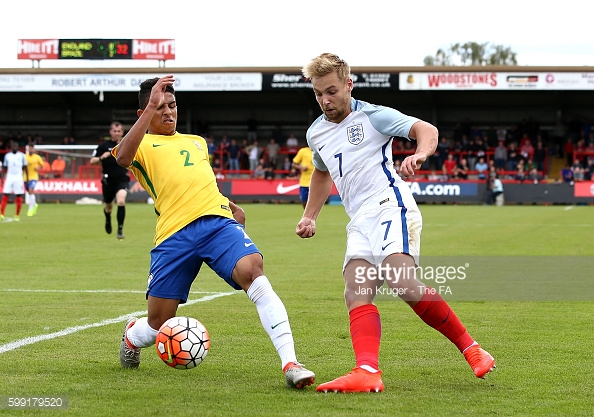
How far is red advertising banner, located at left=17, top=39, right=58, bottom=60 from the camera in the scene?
47.5m

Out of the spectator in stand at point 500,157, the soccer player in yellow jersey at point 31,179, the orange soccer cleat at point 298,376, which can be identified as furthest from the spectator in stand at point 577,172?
the orange soccer cleat at point 298,376

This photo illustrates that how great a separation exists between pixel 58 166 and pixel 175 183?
34.4 meters

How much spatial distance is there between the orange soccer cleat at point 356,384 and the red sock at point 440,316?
55 centimetres

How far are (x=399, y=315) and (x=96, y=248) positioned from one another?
8674mm

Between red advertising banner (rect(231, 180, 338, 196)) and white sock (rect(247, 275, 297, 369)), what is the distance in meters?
32.6

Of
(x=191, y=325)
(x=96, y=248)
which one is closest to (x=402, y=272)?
(x=191, y=325)

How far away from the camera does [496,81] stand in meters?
41.8

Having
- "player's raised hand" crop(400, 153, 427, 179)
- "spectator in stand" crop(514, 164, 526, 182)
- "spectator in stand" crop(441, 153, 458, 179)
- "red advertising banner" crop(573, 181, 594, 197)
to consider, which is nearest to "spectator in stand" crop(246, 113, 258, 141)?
"spectator in stand" crop(441, 153, 458, 179)

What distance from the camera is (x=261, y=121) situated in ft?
159

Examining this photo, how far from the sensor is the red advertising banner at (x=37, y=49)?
1871 inches

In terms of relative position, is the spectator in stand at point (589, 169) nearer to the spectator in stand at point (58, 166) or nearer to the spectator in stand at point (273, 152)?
the spectator in stand at point (273, 152)

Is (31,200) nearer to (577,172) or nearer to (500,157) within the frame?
(500,157)

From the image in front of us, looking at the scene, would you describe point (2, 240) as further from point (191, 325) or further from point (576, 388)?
point (576, 388)

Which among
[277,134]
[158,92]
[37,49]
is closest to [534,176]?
[277,134]
